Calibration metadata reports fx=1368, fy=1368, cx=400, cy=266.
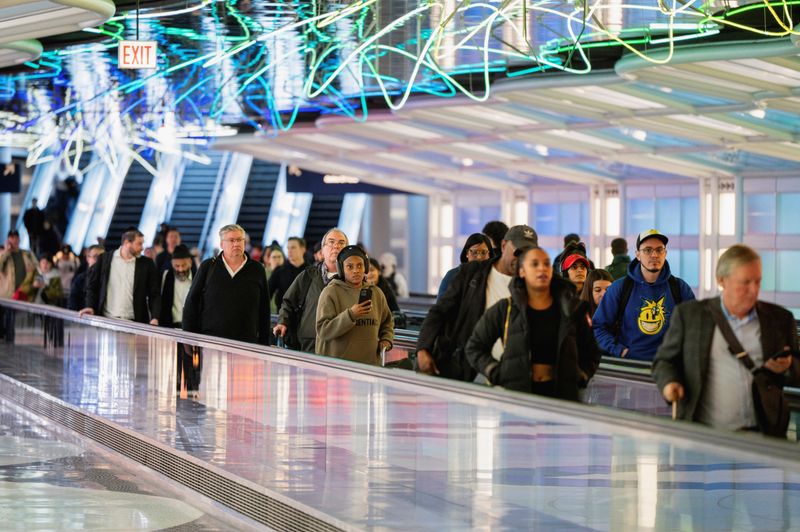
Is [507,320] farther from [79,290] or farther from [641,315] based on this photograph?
[79,290]

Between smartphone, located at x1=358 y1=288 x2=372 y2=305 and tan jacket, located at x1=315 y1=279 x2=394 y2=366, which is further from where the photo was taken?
tan jacket, located at x1=315 y1=279 x2=394 y2=366

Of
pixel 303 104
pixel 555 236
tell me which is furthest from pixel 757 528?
pixel 555 236

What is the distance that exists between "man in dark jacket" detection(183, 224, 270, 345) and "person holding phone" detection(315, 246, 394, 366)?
2.10m

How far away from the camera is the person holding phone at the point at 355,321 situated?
951 centimetres

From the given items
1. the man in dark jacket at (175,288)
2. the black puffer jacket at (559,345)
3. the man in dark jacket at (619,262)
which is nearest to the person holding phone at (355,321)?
the black puffer jacket at (559,345)

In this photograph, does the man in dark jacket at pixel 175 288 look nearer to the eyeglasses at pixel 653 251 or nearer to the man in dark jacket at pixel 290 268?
the man in dark jacket at pixel 290 268

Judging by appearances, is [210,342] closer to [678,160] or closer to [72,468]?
[72,468]

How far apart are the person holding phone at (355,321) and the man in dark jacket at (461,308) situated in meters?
1.63

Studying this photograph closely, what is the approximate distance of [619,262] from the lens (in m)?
12.7

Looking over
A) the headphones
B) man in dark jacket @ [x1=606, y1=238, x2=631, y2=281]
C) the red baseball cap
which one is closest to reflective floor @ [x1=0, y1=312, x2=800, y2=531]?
the headphones

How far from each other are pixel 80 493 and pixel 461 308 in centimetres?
375

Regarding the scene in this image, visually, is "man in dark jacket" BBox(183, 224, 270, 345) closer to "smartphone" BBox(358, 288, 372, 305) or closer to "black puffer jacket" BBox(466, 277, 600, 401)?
"smartphone" BBox(358, 288, 372, 305)

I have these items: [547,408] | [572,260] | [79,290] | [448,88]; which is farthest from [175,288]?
[448,88]

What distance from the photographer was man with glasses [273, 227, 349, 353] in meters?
10.6
